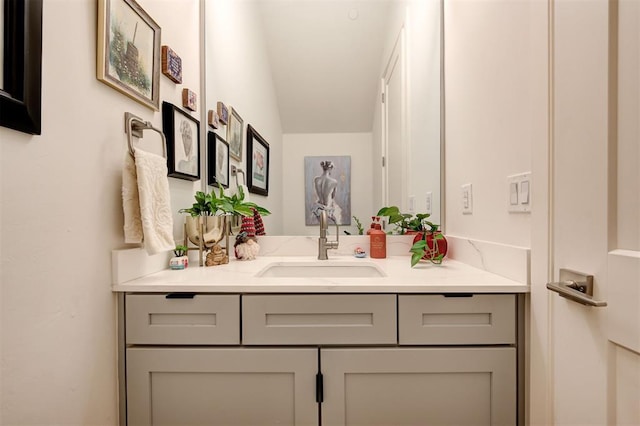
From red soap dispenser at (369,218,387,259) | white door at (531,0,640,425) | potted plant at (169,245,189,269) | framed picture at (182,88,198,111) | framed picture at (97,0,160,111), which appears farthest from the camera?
red soap dispenser at (369,218,387,259)

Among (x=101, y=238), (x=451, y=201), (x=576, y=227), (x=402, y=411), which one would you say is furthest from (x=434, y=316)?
(x=101, y=238)

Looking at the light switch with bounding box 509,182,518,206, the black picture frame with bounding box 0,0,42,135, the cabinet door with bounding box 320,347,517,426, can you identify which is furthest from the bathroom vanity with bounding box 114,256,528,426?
the black picture frame with bounding box 0,0,42,135

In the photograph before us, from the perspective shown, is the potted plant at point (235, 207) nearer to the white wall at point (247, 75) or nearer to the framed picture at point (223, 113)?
Result: the white wall at point (247, 75)

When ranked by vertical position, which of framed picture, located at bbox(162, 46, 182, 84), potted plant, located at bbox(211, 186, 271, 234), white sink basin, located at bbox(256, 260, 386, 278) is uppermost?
framed picture, located at bbox(162, 46, 182, 84)

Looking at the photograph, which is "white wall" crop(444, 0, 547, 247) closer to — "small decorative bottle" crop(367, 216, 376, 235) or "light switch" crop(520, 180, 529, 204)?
"light switch" crop(520, 180, 529, 204)

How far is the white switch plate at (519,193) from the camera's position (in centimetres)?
83

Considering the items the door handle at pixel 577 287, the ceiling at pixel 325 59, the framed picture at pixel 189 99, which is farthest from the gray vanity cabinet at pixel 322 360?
the ceiling at pixel 325 59

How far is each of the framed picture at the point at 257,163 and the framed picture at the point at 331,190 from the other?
8.4 inches

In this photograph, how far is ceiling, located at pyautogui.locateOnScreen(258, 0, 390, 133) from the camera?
1401mm

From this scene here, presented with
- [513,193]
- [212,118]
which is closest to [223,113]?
[212,118]

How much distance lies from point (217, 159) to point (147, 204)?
584mm

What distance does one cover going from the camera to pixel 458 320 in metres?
0.84

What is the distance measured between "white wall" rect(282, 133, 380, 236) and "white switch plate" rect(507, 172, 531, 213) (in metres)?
0.60

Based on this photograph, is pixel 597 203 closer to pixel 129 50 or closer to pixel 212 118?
pixel 129 50
